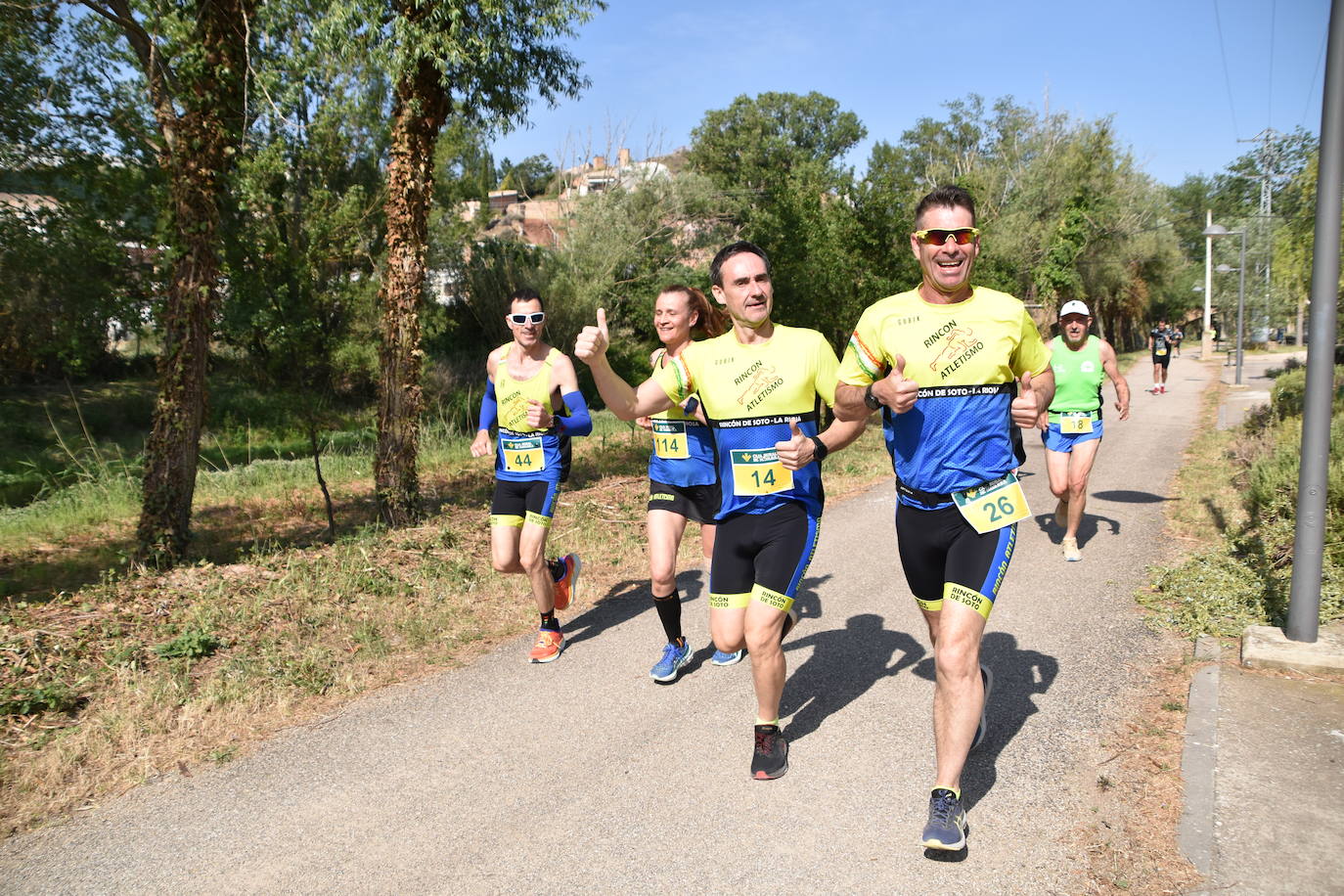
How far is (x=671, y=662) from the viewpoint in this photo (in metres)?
5.56

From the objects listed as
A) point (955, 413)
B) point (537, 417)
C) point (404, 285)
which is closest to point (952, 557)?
point (955, 413)

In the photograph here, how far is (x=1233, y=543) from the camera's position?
782 cm

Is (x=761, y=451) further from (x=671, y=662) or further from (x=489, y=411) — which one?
(x=489, y=411)

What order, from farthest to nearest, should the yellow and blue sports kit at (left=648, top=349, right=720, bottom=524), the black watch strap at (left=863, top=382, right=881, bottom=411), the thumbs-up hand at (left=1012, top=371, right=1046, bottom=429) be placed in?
the yellow and blue sports kit at (left=648, top=349, right=720, bottom=524) < the black watch strap at (left=863, top=382, right=881, bottom=411) < the thumbs-up hand at (left=1012, top=371, right=1046, bottom=429)

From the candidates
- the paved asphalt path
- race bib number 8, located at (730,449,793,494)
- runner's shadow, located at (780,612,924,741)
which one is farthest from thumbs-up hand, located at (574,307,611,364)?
runner's shadow, located at (780,612,924,741)

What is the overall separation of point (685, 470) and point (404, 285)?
535 cm

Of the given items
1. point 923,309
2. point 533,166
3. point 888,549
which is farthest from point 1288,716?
point 533,166

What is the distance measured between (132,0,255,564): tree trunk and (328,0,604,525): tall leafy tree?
1591mm

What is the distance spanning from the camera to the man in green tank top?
8.21 metres

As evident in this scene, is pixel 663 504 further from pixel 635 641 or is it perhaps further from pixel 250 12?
pixel 250 12

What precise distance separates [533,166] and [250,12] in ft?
201

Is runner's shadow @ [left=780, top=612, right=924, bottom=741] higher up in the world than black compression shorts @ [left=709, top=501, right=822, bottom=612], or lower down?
lower down

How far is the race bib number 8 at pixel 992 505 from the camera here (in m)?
3.70

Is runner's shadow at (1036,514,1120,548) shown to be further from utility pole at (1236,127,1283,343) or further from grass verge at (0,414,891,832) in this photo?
utility pole at (1236,127,1283,343)
